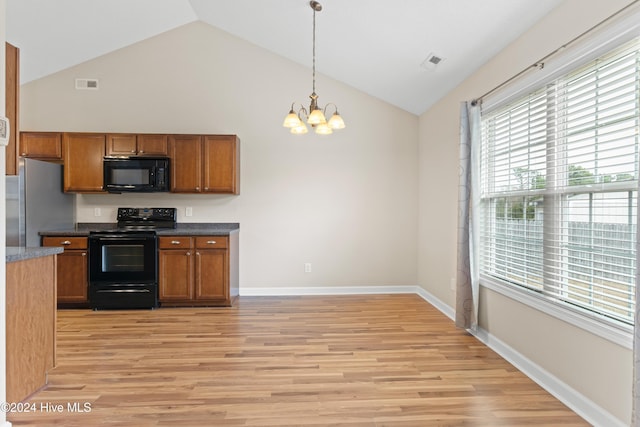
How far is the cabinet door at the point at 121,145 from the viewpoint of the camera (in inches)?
174

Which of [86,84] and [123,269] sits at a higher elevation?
[86,84]

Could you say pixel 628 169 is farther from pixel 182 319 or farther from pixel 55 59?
pixel 55 59

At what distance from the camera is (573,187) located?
2.25 m

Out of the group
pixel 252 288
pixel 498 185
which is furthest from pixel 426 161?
pixel 252 288

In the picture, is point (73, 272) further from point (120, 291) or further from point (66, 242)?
point (120, 291)

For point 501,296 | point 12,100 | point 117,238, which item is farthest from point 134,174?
point 501,296

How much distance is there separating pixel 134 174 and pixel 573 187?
4.42 metres

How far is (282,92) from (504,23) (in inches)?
115

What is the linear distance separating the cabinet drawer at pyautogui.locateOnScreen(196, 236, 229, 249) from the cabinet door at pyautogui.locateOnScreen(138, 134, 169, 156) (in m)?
1.20

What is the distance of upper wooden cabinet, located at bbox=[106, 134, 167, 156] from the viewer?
14.5 feet

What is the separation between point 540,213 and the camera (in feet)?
8.43

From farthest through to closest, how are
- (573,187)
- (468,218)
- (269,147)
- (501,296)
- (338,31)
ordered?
(269,147)
(338,31)
(468,218)
(501,296)
(573,187)

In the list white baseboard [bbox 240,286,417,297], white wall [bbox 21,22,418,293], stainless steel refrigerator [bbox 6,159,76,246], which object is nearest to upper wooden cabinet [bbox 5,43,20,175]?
stainless steel refrigerator [bbox 6,159,76,246]

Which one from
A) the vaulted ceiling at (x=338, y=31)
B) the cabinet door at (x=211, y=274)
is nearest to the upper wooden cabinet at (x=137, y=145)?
the vaulted ceiling at (x=338, y=31)
